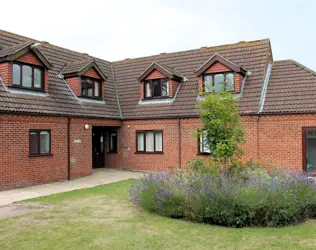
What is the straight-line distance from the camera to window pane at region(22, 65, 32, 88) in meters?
13.9

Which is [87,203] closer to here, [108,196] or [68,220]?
[108,196]

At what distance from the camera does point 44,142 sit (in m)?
14.0

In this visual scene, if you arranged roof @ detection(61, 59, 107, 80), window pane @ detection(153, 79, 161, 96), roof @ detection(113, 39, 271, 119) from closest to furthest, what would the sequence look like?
roof @ detection(113, 39, 271, 119)
roof @ detection(61, 59, 107, 80)
window pane @ detection(153, 79, 161, 96)

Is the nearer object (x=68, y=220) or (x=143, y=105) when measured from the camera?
(x=68, y=220)

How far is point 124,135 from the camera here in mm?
18500

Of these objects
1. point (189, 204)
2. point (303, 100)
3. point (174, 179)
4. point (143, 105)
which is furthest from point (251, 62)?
point (189, 204)

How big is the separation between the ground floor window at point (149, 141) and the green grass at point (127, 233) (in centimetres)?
885

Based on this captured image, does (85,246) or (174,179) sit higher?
(174,179)

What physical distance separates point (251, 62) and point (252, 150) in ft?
16.3

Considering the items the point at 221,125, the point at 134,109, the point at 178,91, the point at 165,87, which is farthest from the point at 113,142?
the point at 221,125

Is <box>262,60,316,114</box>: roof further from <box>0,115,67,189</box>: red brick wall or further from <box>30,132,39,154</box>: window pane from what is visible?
<box>30,132,39,154</box>: window pane

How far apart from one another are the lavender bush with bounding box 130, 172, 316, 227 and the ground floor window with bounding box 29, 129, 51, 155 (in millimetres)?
6640

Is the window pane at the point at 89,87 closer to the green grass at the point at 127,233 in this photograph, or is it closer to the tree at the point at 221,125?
the tree at the point at 221,125

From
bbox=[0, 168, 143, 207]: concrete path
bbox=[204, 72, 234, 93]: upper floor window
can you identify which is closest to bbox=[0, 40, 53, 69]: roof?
bbox=[0, 168, 143, 207]: concrete path
